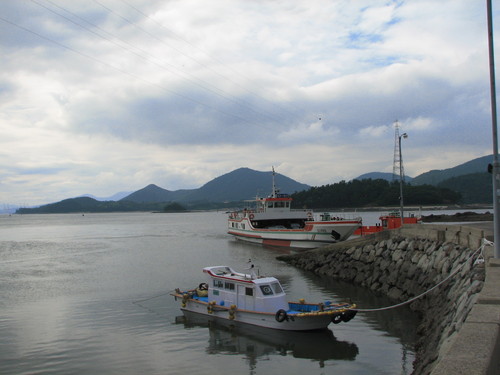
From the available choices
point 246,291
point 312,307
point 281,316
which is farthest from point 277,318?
point 246,291

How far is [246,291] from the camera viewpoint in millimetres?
19812

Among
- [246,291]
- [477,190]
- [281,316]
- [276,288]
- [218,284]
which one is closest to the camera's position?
[281,316]

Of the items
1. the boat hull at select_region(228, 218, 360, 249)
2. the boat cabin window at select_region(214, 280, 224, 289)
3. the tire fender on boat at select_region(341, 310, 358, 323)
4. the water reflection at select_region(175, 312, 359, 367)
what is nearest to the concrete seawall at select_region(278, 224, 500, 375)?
the tire fender on boat at select_region(341, 310, 358, 323)

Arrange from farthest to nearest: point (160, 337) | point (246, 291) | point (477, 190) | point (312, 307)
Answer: point (477, 190)
point (246, 291)
point (312, 307)
point (160, 337)

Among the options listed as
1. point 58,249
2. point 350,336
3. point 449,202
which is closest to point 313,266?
point 350,336

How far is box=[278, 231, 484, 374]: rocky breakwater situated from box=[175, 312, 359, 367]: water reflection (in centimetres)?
294

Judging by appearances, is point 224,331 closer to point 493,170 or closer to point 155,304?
point 155,304

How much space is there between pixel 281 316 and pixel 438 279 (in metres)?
7.33

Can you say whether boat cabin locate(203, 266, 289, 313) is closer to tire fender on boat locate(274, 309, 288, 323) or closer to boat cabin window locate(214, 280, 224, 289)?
boat cabin window locate(214, 280, 224, 289)

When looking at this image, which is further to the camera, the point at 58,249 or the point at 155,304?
the point at 58,249

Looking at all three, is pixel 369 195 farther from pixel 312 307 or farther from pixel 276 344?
pixel 276 344

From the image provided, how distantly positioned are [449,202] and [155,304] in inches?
5884

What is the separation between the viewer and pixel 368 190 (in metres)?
172

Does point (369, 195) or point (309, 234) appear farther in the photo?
point (369, 195)
